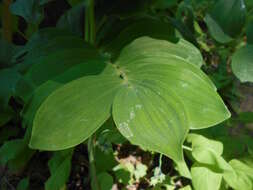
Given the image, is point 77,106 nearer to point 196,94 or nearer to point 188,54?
point 196,94

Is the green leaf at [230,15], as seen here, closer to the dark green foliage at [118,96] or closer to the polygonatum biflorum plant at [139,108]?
the dark green foliage at [118,96]

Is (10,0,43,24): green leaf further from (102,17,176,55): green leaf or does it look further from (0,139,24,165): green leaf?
(0,139,24,165): green leaf

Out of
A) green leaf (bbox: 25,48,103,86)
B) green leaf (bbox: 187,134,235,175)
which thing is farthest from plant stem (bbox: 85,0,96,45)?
green leaf (bbox: 187,134,235,175)

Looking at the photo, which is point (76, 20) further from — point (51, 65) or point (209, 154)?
point (209, 154)

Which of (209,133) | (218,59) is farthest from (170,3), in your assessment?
(218,59)

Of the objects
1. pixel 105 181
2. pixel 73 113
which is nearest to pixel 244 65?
pixel 73 113
